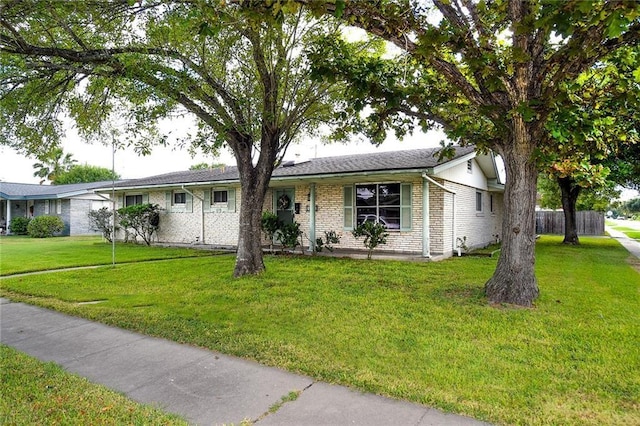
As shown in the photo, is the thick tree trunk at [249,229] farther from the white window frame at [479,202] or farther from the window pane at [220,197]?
the white window frame at [479,202]

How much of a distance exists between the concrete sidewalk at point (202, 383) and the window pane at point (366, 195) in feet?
30.0

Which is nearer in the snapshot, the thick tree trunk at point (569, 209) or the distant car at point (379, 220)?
the distant car at point (379, 220)

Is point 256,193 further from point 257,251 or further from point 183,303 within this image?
point 183,303

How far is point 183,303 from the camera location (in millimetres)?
6230

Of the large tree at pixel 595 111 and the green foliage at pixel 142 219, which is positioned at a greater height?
the large tree at pixel 595 111

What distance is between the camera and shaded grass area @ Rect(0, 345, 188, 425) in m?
2.74

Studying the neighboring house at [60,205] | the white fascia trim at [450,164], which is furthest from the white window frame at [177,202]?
the white fascia trim at [450,164]

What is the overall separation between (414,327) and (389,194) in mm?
7927

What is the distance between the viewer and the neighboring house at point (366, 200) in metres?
11.9

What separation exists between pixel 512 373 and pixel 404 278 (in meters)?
4.81

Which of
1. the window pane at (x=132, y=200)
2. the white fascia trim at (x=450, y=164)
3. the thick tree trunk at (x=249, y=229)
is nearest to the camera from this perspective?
the thick tree trunk at (x=249, y=229)

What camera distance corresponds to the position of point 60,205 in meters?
24.9

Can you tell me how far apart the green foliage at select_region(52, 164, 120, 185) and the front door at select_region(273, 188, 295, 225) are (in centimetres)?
3890

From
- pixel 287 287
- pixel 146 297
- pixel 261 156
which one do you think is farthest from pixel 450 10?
pixel 146 297
